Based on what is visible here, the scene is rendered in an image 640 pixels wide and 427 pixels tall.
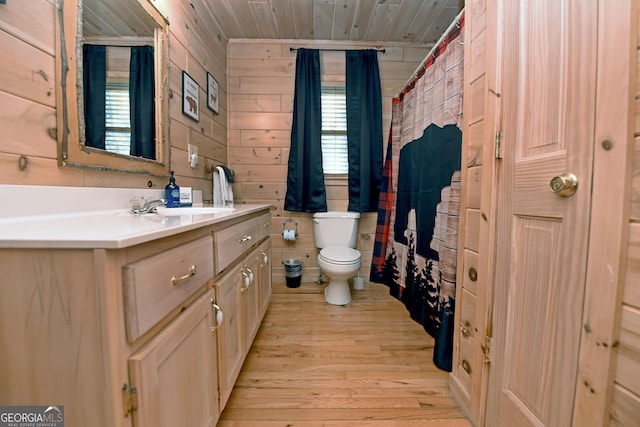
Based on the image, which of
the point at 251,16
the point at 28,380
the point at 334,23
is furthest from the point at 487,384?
the point at 251,16

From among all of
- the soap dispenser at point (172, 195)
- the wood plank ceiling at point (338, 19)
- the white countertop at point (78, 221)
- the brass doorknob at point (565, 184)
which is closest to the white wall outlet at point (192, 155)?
the soap dispenser at point (172, 195)

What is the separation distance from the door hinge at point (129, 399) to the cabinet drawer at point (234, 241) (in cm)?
43

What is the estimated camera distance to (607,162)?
1.86 feet

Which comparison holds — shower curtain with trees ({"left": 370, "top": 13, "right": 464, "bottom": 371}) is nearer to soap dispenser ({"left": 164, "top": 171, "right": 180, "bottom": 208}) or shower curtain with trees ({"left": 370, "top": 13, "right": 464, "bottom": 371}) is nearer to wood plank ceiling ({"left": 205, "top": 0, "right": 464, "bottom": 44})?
wood plank ceiling ({"left": 205, "top": 0, "right": 464, "bottom": 44})

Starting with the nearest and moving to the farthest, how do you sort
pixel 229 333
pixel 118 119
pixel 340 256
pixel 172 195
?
pixel 229 333
pixel 118 119
pixel 172 195
pixel 340 256

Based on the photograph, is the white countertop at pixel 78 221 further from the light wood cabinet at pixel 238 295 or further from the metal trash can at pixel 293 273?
the metal trash can at pixel 293 273

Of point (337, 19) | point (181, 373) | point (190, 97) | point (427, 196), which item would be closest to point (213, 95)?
point (190, 97)

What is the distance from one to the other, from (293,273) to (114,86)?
5.94 ft

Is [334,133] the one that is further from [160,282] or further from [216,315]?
[160,282]

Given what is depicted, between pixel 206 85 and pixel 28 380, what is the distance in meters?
2.03

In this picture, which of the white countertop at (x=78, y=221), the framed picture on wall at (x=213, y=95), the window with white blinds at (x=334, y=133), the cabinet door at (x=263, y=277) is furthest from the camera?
the window with white blinds at (x=334, y=133)

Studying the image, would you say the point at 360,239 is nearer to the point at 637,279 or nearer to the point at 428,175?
the point at 428,175

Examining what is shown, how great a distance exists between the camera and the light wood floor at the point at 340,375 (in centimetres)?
106

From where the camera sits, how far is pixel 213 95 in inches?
81.7
